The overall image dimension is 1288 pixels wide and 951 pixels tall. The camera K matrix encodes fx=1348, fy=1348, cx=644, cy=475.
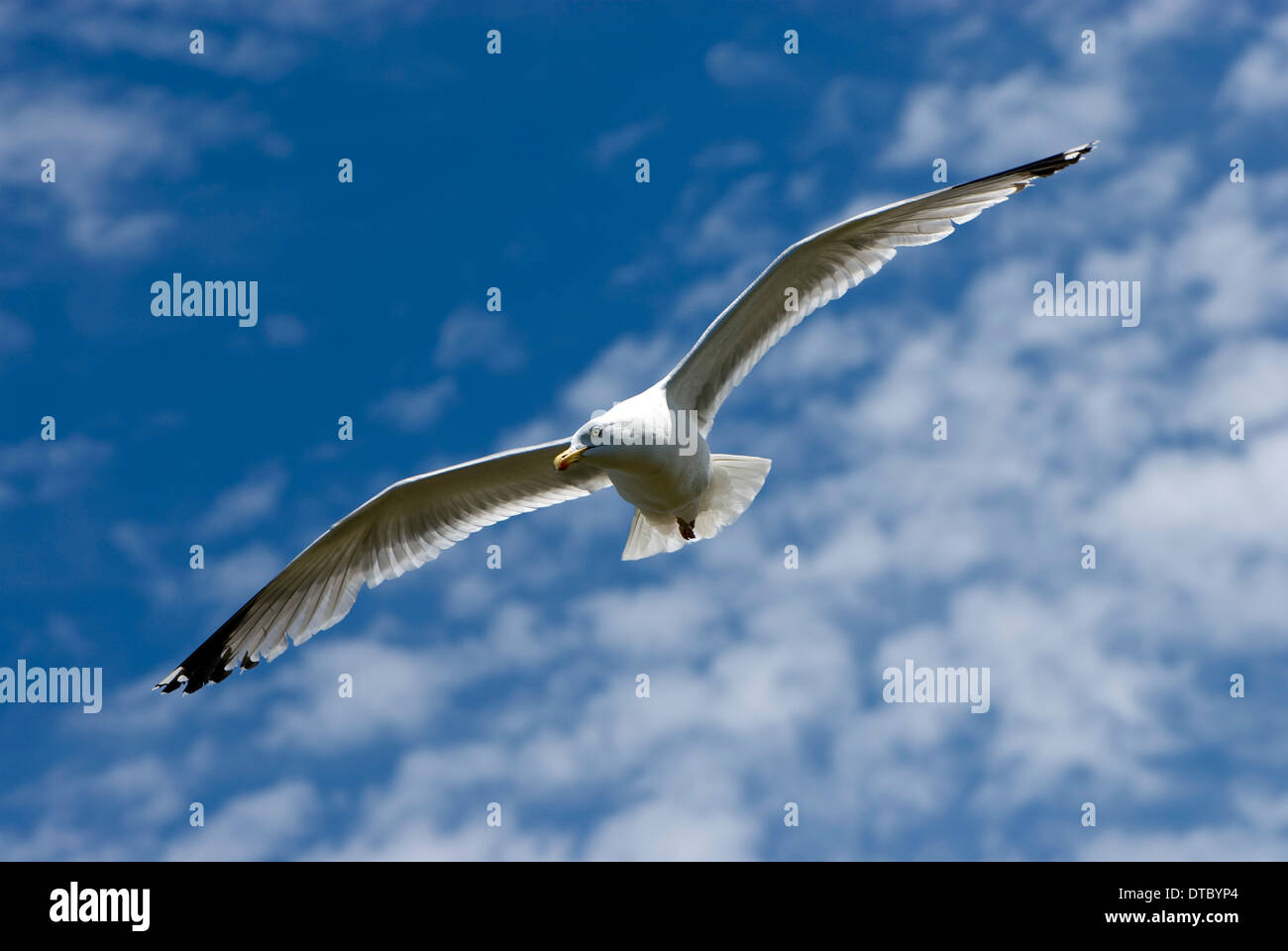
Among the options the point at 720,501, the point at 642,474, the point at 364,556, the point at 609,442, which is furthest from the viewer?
the point at 364,556

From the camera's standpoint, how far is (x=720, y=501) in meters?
7.78

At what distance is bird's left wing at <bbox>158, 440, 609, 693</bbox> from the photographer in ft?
26.3

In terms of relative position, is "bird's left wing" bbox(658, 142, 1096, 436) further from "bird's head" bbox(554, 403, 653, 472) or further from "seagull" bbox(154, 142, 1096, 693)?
"bird's head" bbox(554, 403, 653, 472)

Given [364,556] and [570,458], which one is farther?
[364,556]

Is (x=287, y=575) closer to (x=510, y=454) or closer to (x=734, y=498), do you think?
(x=510, y=454)

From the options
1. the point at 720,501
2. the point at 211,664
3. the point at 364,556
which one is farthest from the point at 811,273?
the point at 211,664

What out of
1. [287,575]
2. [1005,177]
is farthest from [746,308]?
[287,575]

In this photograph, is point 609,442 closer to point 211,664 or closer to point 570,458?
point 570,458

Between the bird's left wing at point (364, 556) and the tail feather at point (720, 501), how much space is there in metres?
0.52

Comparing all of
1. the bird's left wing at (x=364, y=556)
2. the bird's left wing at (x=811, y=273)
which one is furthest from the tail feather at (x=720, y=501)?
the bird's left wing at (x=364, y=556)

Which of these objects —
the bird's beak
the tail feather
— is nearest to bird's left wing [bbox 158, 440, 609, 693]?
the tail feather

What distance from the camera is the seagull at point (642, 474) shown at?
279 inches

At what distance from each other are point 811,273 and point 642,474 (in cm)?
147
